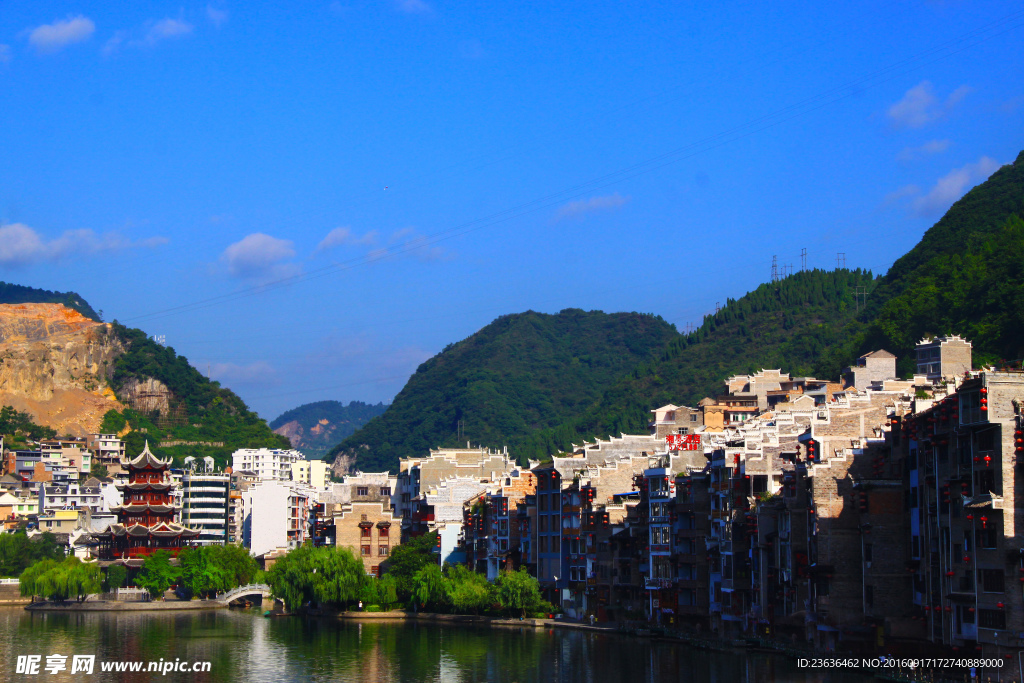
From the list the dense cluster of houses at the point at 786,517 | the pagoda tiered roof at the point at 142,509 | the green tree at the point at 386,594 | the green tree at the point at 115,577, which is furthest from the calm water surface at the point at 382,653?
the pagoda tiered roof at the point at 142,509

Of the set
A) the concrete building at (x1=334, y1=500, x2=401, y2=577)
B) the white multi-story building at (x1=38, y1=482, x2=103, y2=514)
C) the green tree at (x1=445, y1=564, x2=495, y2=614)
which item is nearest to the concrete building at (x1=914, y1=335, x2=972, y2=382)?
the green tree at (x1=445, y1=564, x2=495, y2=614)

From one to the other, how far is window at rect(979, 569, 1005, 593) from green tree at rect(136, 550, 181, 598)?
8787 cm

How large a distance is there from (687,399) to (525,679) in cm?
12346

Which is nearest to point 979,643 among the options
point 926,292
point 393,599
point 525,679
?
point 525,679

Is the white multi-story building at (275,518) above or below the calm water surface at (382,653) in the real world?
above

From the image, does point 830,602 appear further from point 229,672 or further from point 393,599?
point 393,599

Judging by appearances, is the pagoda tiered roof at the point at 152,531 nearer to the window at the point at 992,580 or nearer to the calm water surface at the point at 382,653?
the calm water surface at the point at 382,653

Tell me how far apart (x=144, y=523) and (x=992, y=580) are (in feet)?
334

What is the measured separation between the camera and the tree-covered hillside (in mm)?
170875

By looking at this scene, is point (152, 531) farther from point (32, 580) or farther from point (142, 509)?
point (32, 580)

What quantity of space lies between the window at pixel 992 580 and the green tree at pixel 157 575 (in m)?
87.9

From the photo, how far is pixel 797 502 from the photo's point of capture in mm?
54344

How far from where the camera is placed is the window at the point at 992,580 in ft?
135

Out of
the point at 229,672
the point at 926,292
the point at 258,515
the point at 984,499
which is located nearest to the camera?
the point at 984,499
